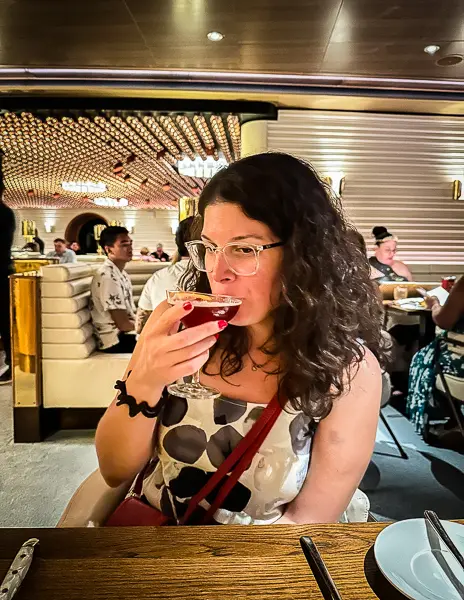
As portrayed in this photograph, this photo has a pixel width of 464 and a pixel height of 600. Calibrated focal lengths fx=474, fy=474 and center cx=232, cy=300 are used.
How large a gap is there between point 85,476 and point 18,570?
2785mm

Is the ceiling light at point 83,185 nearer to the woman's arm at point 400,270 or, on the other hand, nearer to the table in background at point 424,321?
the woman's arm at point 400,270

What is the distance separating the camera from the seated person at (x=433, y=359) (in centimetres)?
330

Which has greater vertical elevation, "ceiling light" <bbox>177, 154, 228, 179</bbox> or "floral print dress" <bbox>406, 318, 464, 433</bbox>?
"ceiling light" <bbox>177, 154, 228, 179</bbox>

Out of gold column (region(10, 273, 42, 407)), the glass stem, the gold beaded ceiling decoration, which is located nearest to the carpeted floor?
gold column (region(10, 273, 42, 407))

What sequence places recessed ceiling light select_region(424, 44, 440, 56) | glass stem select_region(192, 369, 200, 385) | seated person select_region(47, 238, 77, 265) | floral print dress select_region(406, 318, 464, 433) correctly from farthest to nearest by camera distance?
seated person select_region(47, 238, 77, 265) → recessed ceiling light select_region(424, 44, 440, 56) → floral print dress select_region(406, 318, 464, 433) → glass stem select_region(192, 369, 200, 385)

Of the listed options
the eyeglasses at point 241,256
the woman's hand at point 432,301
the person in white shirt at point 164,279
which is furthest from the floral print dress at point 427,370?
the eyeglasses at point 241,256

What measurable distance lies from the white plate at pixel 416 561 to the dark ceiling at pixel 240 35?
458 centimetres

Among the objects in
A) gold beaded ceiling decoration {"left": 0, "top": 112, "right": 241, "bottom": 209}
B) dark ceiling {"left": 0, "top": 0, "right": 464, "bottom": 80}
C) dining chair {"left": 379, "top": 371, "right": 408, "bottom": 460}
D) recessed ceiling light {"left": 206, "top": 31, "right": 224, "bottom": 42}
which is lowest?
dining chair {"left": 379, "top": 371, "right": 408, "bottom": 460}

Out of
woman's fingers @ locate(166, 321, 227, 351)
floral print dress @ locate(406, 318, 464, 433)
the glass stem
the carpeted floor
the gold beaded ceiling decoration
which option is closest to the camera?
woman's fingers @ locate(166, 321, 227, 351)

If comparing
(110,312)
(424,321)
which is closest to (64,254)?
(110,312)

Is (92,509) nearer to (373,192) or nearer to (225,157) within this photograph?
(373,192)

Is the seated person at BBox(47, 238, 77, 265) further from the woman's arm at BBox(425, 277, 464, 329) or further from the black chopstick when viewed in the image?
the black chopstick

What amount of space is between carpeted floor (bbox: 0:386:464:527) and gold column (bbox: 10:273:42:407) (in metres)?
0.42

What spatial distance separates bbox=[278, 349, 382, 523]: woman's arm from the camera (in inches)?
47.8
